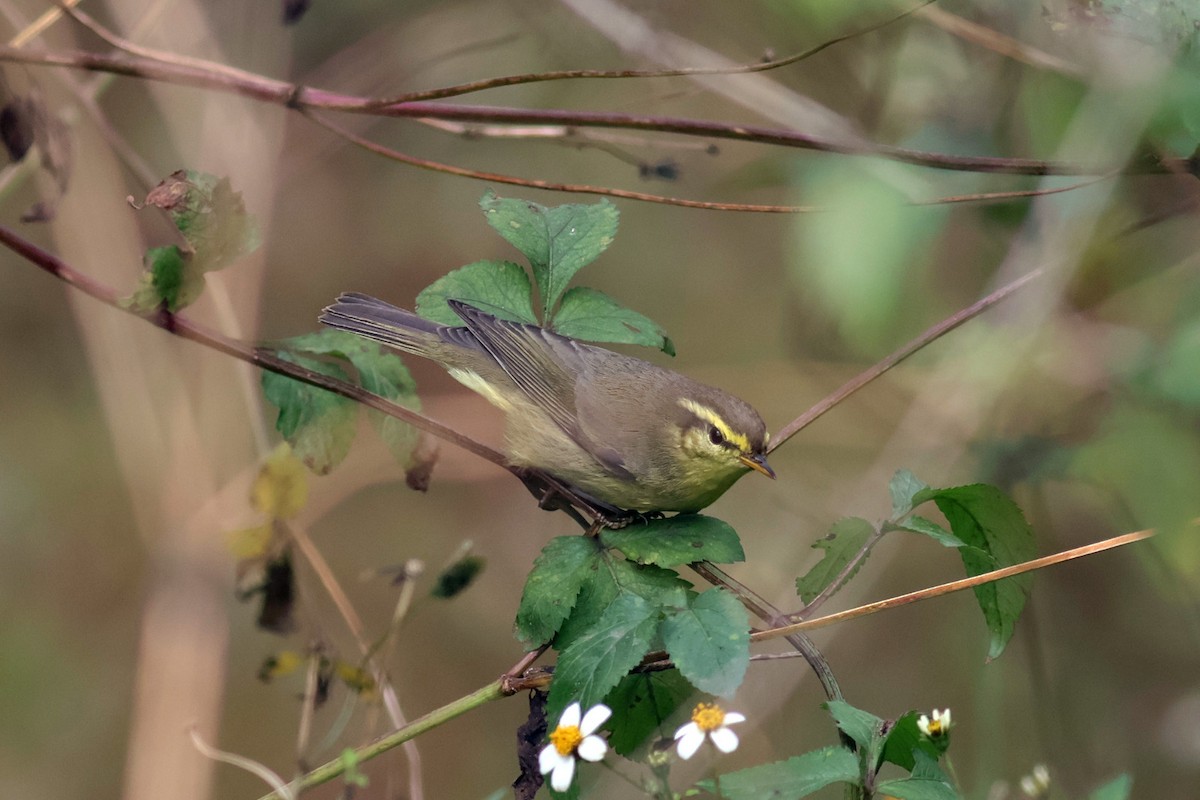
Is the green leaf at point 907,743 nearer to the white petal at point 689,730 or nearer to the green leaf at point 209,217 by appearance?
the white petal at point 689,730

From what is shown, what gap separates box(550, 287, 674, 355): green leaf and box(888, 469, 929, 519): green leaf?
58 centimetres

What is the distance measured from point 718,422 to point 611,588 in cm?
123

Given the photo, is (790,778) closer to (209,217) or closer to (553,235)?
(553,235)

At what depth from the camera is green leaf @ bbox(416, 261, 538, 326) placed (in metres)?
2.22

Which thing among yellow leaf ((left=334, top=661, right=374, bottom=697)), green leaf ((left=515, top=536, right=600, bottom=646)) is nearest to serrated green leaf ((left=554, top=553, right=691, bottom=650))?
green leaf ((left=515, top=536, right=600, bottom=646))

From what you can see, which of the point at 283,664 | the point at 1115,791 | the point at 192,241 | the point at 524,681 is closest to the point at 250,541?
the point at 283,664

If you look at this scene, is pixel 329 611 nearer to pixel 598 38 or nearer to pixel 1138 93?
pixel 598 38

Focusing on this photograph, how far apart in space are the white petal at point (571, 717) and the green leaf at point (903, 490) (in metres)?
0.64

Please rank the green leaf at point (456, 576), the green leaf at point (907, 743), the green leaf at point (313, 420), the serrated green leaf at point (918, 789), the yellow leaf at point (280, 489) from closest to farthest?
the serrated green leaf at point (918, 789), the green leaf at point (907, 743), the green leaf at point (313, 420), the green leaf at point (456, 576), the yellow leaf at point (280, 489)

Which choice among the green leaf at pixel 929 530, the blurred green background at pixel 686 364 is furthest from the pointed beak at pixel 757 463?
the green leaf at pixel 929 530

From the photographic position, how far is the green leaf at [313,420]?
216 cm

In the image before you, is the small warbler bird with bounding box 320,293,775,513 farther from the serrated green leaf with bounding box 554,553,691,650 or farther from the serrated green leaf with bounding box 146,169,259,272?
the serrated green leaf with bounding box 554,553,691,650

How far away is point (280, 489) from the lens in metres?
2.58

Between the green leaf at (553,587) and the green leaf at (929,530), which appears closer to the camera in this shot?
the green leaf at (929,530)
